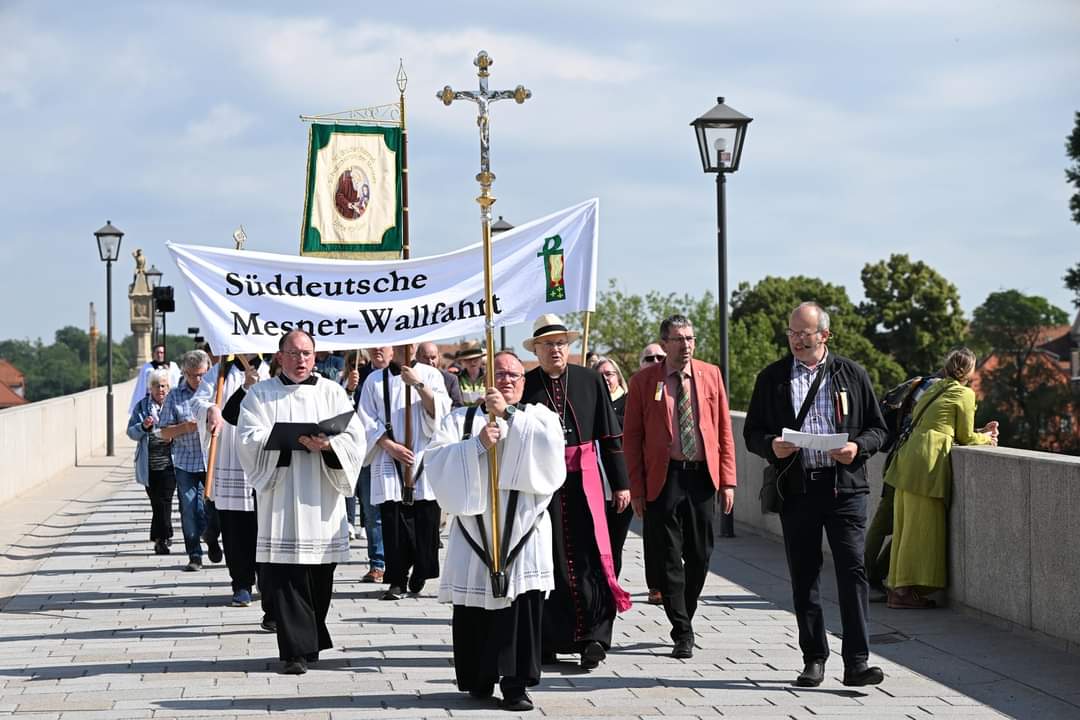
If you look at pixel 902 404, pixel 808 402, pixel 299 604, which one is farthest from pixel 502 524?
pixel 902 404

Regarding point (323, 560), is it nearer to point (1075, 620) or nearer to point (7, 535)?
point (1075, 620)

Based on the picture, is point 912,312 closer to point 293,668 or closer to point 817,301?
point 817,301

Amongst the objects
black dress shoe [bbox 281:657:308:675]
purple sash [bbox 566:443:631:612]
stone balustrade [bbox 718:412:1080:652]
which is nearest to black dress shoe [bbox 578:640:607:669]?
purple sash [bbox 566:443:631:612]

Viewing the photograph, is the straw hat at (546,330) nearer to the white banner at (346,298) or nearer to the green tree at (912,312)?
the white banner at (346,298)

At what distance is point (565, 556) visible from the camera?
8508 mm

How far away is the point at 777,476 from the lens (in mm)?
7953

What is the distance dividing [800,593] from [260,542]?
118 inches

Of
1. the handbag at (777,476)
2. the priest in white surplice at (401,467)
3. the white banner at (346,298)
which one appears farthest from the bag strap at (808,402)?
the priest in white surplice at (401,467)

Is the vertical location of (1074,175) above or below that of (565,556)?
above

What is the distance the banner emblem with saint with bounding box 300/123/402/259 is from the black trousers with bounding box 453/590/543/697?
3.88 m

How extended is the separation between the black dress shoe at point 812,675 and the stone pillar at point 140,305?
5694cm

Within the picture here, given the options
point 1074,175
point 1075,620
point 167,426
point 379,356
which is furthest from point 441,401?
point 1074,175

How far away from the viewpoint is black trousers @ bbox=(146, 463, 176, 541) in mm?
14203

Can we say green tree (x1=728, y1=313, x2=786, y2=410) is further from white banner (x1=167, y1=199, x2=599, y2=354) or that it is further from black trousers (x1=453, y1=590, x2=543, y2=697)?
black trousers (x1=453, y1=590, x2=543, y2=697)
